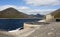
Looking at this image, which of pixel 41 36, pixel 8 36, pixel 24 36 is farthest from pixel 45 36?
pixel 8 36

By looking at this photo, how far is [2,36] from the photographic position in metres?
8.79

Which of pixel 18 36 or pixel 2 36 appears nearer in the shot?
pixel 2 36

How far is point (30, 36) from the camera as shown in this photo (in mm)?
9250

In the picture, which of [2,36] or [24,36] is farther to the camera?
[24,36]

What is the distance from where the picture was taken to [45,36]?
9031mm

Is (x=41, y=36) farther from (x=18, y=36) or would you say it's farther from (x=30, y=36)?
(x=18, y=36)

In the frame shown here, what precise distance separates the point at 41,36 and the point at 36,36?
240 mm

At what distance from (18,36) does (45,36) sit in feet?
4.43

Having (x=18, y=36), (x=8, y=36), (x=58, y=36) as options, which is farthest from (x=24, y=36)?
(x=58, y=36)

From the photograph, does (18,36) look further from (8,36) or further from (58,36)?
(58,36)

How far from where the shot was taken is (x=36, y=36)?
30.0 ft

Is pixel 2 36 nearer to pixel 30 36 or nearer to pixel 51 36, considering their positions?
pixel 30 36

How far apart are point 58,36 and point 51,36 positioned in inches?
16.7

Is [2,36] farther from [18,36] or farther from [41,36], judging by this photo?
[41,36]
